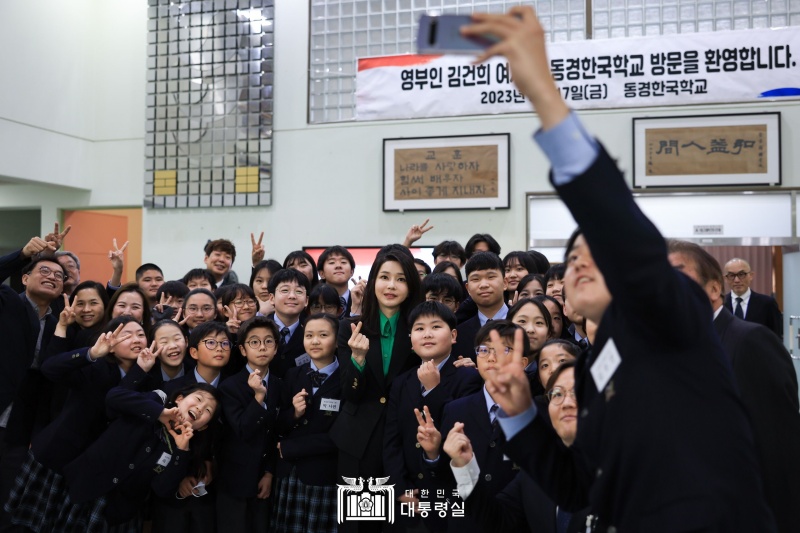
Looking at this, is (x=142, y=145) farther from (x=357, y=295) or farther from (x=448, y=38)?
(x=448, y=38)

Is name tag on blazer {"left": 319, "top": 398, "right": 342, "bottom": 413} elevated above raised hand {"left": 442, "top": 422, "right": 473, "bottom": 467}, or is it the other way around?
raised hand {"left": 442, "top": 422, "right": 473, "bottom": 467}

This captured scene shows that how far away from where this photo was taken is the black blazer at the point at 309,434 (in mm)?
3047

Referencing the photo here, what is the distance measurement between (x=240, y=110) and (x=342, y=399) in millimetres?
4648

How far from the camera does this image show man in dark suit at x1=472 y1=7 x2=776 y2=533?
95 centimetres

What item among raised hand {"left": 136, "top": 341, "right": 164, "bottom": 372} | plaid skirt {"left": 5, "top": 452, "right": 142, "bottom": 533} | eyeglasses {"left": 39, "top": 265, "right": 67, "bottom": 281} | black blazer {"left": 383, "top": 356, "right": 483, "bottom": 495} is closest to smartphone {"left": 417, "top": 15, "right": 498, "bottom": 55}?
black blazer {"left": 383, "top": 356, "right": 483, "bottom": 495}

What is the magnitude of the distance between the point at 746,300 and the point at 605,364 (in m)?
5.42

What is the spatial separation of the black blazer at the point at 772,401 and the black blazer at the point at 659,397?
39.0 inches

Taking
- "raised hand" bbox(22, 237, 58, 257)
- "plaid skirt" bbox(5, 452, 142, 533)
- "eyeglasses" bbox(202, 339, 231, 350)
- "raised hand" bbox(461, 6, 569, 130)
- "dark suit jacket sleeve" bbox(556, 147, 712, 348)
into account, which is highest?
"raised hand" bbox(461, 6, 569, 130)

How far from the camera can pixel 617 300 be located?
3.28 feet

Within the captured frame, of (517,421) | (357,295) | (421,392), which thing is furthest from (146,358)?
(517,421)

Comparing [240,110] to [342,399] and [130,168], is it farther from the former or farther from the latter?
[342,399]

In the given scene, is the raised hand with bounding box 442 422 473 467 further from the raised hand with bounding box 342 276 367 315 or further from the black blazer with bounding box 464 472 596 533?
the raised hand with bounding box 342 276 367 315

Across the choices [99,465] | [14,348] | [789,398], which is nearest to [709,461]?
[789,398]

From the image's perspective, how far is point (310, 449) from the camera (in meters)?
3.04
